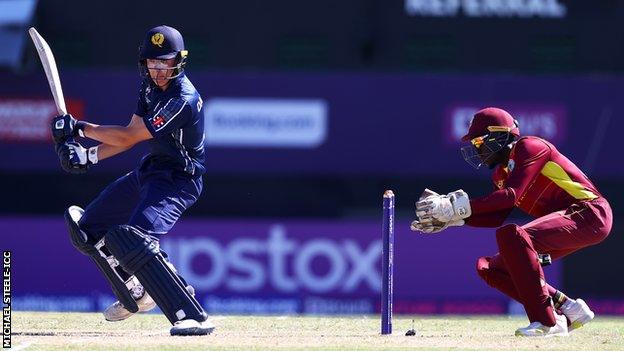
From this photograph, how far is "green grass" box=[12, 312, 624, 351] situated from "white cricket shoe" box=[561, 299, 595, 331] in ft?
0.26

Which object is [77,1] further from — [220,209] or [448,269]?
[448,269]

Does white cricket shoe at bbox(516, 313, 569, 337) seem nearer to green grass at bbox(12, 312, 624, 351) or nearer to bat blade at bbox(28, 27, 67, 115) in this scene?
green grass at bbox(12, 312, 624, 351)

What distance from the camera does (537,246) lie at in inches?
331

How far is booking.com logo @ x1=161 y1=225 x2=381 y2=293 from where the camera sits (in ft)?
50.0

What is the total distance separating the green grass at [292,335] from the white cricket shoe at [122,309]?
2.7 inches

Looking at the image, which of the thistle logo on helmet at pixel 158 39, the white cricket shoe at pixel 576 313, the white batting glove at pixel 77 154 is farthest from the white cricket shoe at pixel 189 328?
the white cricket shoe at pixel 576 313

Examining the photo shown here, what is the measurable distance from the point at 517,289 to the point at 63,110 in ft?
9.33

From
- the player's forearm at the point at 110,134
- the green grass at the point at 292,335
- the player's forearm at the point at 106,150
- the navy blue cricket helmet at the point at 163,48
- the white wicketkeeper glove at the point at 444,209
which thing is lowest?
the green grass at the point at 292,335

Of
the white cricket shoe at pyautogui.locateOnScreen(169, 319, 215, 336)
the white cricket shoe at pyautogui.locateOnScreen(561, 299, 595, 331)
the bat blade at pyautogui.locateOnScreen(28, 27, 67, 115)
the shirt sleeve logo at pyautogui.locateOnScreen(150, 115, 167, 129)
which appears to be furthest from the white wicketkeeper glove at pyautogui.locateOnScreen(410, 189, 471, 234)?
the bat blade at pyautogui.locateOnScreen(28, 27, 67, 115)

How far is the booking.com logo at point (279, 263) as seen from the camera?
15.2 m

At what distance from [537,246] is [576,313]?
0.49 m

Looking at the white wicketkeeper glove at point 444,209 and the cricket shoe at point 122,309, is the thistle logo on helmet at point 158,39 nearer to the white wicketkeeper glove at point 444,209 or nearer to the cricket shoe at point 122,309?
the cricket shoe at point 122,309

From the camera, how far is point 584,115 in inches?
696

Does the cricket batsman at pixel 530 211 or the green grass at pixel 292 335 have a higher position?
the cricket batsman at pixel 530 211
